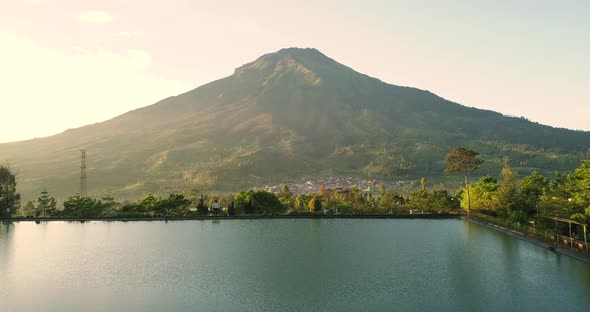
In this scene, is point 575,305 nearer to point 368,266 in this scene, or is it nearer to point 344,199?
point 368,266

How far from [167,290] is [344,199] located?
5668 centimetres

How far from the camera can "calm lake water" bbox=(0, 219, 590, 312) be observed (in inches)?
955

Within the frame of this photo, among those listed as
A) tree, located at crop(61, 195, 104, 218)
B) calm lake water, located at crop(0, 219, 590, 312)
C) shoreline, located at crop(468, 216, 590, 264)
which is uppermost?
tree, located at crop(61, 195, 104, 218)

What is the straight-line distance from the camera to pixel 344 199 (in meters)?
81.6

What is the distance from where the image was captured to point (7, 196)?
72.9m

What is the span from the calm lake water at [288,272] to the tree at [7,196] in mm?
22652

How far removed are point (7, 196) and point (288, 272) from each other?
5871 cm

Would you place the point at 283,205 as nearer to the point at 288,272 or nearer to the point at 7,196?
the point at 7,196

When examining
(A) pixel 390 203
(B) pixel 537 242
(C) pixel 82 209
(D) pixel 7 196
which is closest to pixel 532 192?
(B) pixel 537 242

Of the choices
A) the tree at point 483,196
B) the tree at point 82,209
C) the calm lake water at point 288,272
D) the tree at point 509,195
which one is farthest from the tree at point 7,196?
the tree at point 509,195

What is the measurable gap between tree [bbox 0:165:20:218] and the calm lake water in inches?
892

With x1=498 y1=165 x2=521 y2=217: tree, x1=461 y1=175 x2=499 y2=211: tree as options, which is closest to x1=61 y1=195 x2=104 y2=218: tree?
x1=461 y1=175 x2=499 y2=211: tree

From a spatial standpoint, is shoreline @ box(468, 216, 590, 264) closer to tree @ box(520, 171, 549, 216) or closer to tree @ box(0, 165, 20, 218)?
Answer: tree @ box(520, 171, 549, 216)

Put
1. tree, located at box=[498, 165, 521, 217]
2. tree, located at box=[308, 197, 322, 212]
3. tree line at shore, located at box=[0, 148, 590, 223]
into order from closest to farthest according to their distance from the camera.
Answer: tree, located at box=[498, 165, 521, 217] < tree line at shore, located at box=[0, 148, 590, 223] < tree, located at box=[308, 197, 322, 212]
